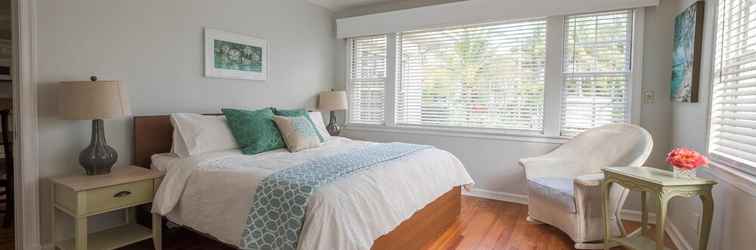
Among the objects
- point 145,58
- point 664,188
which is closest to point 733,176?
point 664,188

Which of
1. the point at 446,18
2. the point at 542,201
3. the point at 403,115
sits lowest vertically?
the point at 542,201

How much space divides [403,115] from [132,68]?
279 centimetres

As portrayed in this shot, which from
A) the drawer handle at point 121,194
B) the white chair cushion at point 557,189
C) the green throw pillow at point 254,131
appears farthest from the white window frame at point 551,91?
the drawer handle at point 121,194

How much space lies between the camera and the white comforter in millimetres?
1709

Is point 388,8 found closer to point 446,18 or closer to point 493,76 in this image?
point 446,18

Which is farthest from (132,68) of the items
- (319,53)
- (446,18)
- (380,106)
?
(446,18)

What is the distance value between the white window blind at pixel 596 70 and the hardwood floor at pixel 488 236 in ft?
3.22

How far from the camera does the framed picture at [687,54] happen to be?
244 centimetres

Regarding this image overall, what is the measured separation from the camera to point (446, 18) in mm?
3930

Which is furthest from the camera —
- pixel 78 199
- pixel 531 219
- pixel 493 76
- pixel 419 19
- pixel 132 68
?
pixel 419 19

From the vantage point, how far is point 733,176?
6.32 feet

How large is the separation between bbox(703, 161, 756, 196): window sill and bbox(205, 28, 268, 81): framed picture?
3.67 metres

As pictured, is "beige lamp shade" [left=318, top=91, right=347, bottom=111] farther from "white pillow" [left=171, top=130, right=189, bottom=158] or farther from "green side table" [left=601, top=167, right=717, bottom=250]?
"green side table" [left=601, top=167, right=717, bottom=250]

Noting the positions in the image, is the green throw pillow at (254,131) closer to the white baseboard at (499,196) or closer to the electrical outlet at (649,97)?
the white baseboard at (499,196)
